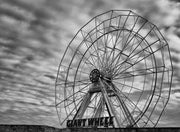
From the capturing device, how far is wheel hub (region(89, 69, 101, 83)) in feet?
122

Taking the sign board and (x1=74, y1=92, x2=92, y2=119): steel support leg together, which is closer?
the sign board

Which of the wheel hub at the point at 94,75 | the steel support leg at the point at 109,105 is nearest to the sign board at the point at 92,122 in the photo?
the steel support leg at the point at 109,105

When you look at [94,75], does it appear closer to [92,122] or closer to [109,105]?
[109,105]

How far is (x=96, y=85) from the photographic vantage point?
3753 centimetres

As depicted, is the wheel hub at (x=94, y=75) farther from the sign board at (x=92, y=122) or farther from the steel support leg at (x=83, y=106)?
the sign board at (x=92, y=122)

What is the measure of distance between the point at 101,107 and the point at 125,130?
10.5 metres

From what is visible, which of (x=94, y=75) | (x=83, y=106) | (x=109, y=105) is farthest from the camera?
(x=83, y=106)

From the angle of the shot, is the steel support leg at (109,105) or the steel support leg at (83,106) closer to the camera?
the steel support leg at (109,105)

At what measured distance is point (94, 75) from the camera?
37688mm

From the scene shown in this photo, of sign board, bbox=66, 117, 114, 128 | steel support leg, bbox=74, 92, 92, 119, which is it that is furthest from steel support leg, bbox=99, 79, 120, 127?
steel support leg, bbox=74, 92, 92, 119

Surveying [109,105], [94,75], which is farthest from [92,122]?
[94,75]

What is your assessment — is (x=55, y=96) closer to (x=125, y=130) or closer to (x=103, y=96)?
(x=103, y=96)

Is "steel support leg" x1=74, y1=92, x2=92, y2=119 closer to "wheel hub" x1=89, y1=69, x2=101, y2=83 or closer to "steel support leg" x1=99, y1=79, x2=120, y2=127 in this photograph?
"wheel hub" x1=89, y1=69, x2=101, y2=83

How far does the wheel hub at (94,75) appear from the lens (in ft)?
122
